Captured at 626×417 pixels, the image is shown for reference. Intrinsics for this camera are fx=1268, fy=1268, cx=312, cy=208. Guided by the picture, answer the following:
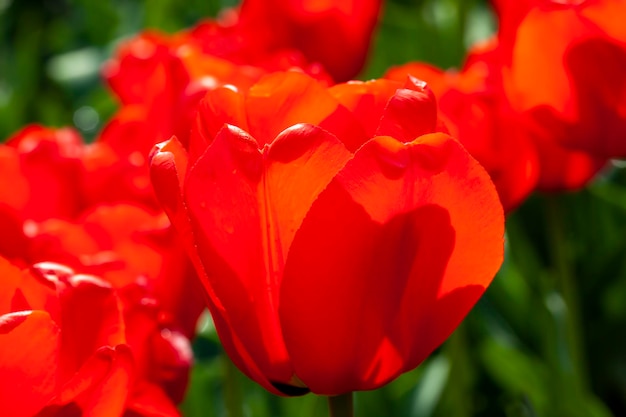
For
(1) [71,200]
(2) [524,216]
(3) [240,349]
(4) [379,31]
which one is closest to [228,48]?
(1) [71,200]

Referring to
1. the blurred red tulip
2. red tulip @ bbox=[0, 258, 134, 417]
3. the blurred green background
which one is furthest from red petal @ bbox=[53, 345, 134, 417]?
the blurred red tulip

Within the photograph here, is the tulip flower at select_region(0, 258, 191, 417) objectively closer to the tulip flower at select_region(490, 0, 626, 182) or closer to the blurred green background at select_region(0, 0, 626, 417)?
the blurred green background at select_region(0, 0, 626, 417)

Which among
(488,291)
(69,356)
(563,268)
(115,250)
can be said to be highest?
(69,356)

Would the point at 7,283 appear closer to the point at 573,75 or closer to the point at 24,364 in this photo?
the point at 24,364

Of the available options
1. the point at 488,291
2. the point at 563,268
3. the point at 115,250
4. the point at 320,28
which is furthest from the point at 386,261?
the point at 488,291

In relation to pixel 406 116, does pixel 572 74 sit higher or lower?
lower

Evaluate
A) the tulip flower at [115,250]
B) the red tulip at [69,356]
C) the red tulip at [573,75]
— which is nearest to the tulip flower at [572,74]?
the red tulip at [573,75]
